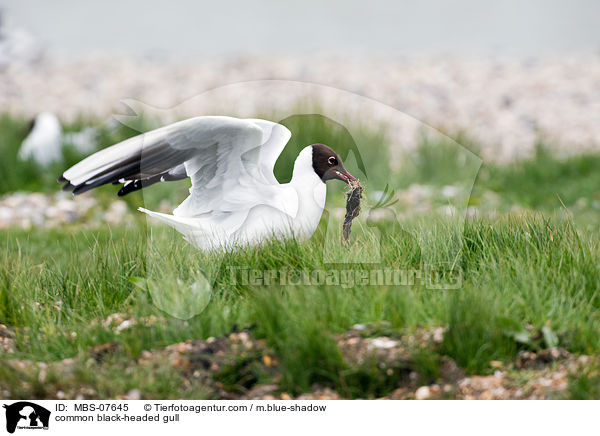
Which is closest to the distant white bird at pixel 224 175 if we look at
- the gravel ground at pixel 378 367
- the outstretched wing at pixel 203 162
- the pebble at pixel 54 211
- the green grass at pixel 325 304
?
the outstretched wing at pixel 203 162

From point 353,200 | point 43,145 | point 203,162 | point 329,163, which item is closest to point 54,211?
point 43,145

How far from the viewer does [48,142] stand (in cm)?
742

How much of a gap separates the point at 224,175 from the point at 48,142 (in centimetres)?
517

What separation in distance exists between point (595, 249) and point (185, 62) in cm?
1321

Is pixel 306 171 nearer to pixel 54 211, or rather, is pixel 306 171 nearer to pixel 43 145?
pixel 54 211

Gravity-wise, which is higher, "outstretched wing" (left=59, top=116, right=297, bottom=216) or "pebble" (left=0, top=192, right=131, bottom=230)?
"outstretched wing" (left=59, top=116, right=297, bottom=216)

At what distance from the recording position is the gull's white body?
2.80m

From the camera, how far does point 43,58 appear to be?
50.5 ft
